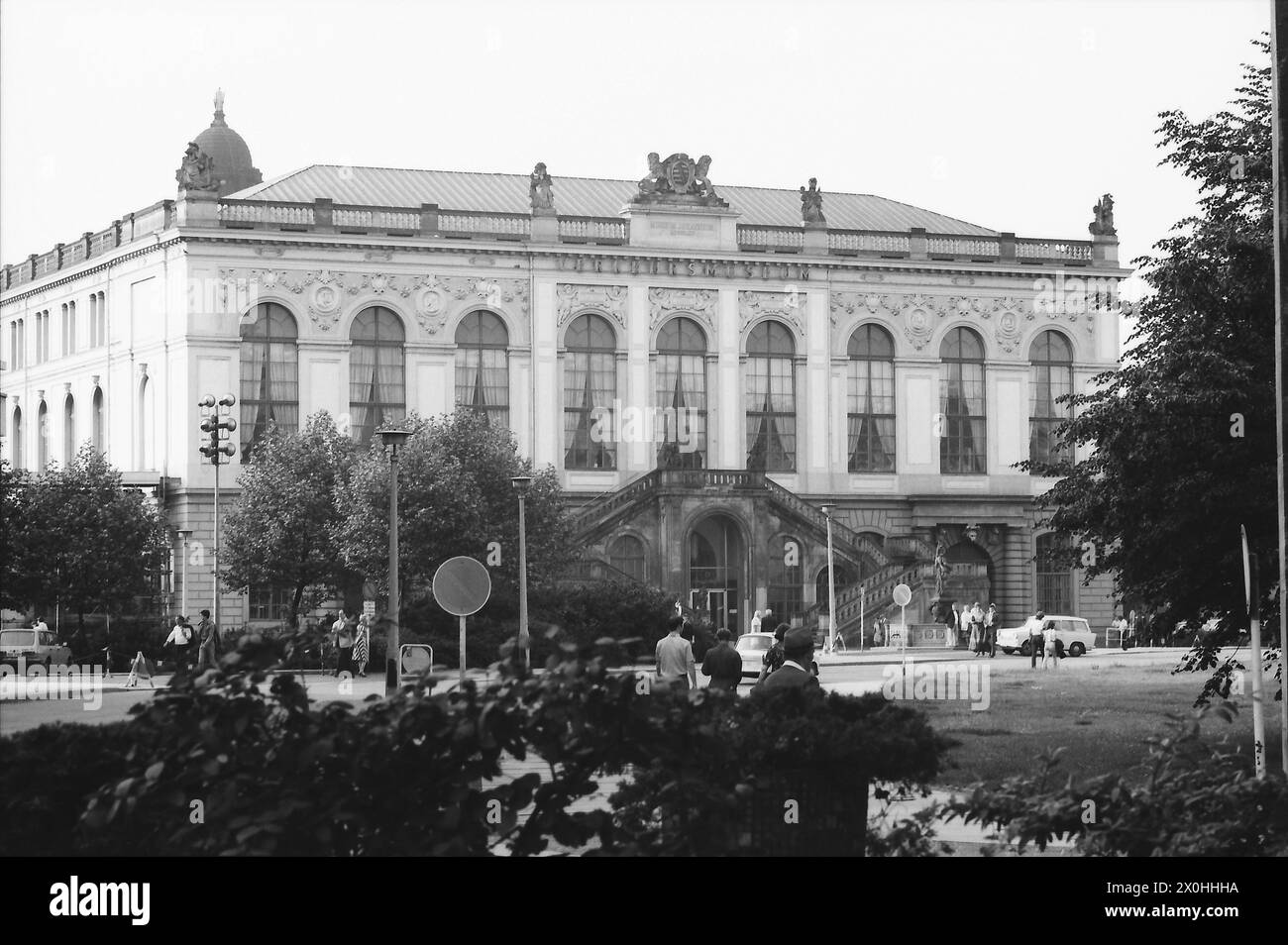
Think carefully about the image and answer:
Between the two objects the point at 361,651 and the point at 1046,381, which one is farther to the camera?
the point at 1046,381

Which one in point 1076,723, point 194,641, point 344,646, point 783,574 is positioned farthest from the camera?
point 783,574

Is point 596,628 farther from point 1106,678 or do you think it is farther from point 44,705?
point 44,705

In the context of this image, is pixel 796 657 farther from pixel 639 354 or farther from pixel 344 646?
pixel 639 354

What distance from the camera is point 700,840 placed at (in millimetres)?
10781

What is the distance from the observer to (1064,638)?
70.4 metres

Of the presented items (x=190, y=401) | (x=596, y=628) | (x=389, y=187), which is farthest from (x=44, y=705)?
(x=389, y=187)

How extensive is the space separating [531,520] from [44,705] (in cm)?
3931

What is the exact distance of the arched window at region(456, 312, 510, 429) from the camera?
261 feet

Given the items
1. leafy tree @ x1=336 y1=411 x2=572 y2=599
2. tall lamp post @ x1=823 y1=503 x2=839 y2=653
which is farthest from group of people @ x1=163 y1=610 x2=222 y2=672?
tall lamp post @ x1=823 y1=503 x2=839 y2=653

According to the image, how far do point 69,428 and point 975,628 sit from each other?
40.3m

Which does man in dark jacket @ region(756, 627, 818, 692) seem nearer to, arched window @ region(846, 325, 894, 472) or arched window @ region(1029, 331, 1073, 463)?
arched window @ region(846, 325, 894, 472)

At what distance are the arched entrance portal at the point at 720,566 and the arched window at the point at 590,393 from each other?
17.9ft

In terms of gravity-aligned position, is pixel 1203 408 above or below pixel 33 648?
above

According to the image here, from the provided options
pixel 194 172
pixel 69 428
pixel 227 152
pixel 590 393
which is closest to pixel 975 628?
pixel 590 393
